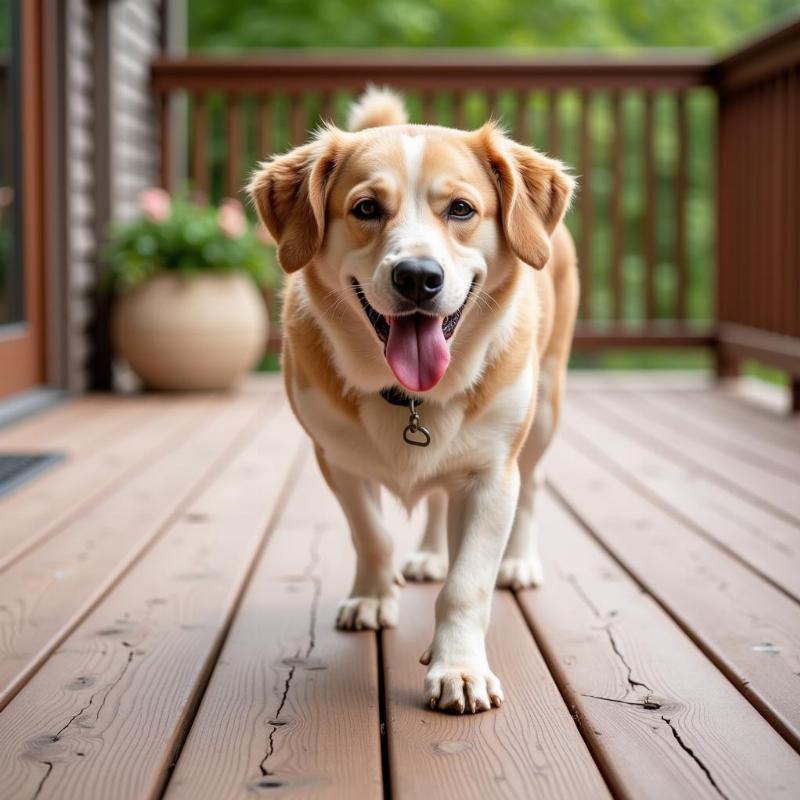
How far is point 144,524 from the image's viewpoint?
3.00 m

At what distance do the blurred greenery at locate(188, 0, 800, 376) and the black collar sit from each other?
1103cm

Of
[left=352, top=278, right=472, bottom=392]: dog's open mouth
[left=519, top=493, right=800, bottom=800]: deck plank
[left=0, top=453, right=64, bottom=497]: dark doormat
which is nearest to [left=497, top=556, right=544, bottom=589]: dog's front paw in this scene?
[left=519, top=493, right=800, bottom=800]: deck plank

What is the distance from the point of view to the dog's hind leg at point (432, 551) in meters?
2.53

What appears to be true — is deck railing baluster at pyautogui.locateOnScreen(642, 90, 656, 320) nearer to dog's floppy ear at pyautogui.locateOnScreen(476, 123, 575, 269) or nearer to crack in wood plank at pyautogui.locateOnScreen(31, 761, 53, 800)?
dog's floppy ear at pyautogui.locateOnScreen(476, 123, 575, 269)

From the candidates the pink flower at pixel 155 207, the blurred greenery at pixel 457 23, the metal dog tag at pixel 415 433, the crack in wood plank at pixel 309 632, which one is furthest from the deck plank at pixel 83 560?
the blurred greenery at pixel 457 23

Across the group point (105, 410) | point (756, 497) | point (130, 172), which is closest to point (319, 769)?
point (756, 497)

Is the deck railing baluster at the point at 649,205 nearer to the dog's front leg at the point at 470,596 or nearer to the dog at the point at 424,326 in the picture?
the dog at the point at 424,326

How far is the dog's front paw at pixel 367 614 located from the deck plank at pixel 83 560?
0.50 meters

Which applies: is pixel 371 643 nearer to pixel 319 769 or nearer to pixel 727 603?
pixel 319 769

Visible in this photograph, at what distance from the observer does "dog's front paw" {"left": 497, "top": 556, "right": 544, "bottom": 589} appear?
2.45 metres

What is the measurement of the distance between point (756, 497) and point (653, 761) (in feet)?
6.14

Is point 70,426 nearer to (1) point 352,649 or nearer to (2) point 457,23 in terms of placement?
(1) point 352,649

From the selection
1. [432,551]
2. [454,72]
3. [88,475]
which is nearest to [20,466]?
[88,475]

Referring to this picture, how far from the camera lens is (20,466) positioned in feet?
12.1
